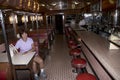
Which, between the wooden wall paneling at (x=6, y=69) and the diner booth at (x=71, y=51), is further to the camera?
the wooden wall paneling at (x=6, y=69)

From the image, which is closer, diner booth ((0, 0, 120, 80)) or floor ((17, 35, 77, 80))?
diner booth ((0, 0, 120, 80))

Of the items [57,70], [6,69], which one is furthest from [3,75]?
[57,70]

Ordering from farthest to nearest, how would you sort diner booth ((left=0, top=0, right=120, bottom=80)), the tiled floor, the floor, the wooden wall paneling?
the tiled floor → the floor → the wooden wall paneling → diner booth ((left=0, top=0, right=120, bottom=80))

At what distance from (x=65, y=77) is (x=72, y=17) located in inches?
419

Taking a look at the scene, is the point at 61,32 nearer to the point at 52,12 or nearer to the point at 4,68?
the point at 52,12

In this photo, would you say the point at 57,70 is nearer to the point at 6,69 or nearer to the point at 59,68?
the point at 59,68

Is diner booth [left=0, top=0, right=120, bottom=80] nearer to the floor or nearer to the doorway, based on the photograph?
the floor

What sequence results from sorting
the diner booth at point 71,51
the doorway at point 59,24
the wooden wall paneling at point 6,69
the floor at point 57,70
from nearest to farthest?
the diner booth at point 71,51, the wooden wall paneling at point 6,69, the floor at point 57,70, the doorway at point 59,24

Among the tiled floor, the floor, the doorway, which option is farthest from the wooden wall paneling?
the doorway

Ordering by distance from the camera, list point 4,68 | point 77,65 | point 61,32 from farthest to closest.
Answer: point 61,32
point 77,65
point 4,68

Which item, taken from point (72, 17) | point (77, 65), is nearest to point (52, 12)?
point (72, 17)

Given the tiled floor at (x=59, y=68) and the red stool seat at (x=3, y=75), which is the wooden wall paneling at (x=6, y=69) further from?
the tiled floor at (x=59, y=68)

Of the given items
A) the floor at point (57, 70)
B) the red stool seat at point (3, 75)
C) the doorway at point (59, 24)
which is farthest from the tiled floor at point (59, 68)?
the doorway at point (59, 24)

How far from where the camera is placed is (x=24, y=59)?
310 centimetres
